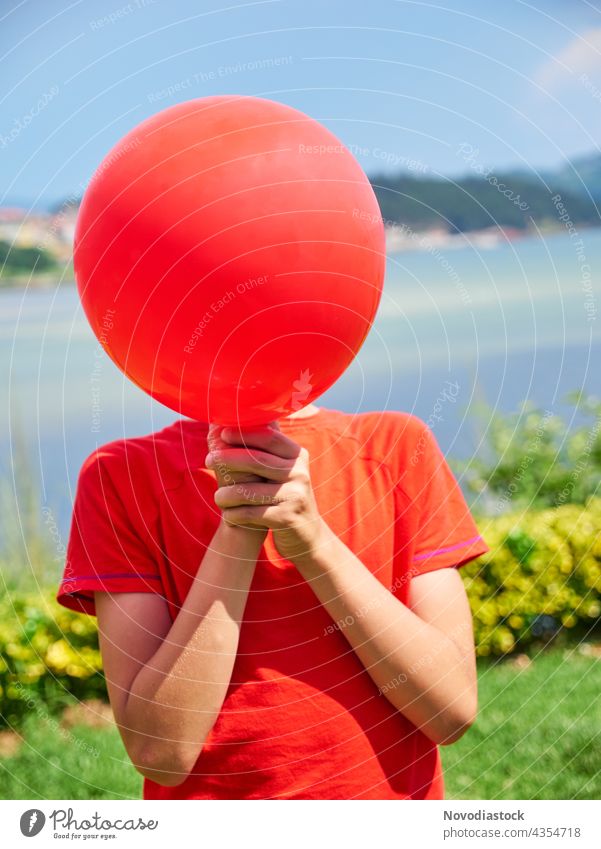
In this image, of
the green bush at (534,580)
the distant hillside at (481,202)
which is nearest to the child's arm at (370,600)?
the distant hillside at (481,202)

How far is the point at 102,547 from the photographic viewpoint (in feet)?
6.69

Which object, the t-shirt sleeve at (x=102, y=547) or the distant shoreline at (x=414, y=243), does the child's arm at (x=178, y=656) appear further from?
the distant shoreline at (x=414, y=243)

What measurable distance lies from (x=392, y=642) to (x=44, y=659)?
4.04 meters

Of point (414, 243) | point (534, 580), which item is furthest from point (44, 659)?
point (414, 243)

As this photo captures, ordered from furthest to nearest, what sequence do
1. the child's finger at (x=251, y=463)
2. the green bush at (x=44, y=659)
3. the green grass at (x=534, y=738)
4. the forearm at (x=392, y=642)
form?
the green bush at (x=44, y=659) < the green grass at (x=534, y=738) < the forearm at (x=392, y=642) < the child's finger at (x=251, y=463)

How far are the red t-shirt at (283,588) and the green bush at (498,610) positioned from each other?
3.46 metres

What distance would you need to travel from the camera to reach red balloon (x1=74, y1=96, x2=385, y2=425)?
1614 millimetres

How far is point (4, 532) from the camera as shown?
6805 millimetres

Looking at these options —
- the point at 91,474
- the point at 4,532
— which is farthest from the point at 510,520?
the point at 91,474

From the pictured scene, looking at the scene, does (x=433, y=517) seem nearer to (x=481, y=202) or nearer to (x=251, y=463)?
(x=251, y=463)

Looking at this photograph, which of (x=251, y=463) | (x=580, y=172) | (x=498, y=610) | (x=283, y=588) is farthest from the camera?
(x=498, y=610)

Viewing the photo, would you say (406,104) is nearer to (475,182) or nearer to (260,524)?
(260,524)

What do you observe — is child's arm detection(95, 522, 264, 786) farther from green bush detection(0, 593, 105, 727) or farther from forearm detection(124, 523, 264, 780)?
green bush detection(0, 593, 105, 727)

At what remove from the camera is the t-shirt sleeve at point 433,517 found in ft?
7.08
